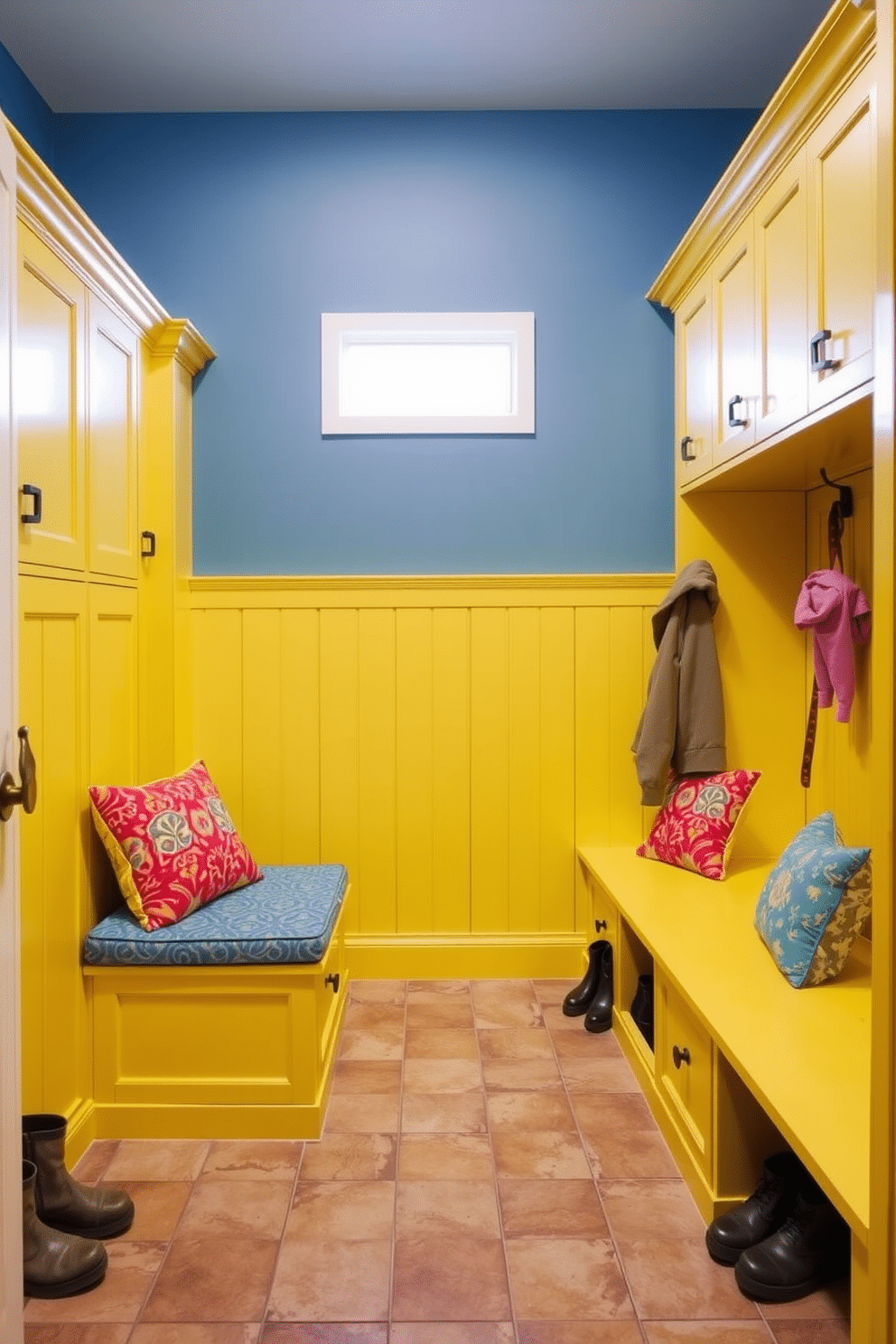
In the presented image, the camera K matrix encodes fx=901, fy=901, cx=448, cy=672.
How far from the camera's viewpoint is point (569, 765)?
10.2 feet

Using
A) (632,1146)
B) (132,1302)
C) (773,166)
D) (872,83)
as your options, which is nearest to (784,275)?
(773,166)

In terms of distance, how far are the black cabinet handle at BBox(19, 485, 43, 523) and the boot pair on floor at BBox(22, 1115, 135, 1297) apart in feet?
3.78

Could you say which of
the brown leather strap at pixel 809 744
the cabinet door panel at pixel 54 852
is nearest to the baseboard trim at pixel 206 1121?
the cabinet door panel at pixel 54 852

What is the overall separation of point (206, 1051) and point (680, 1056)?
1.11 meters

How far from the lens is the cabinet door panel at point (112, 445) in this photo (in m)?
2.29

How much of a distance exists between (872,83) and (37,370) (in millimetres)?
1740

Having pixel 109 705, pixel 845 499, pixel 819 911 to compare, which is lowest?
pixel 819 911

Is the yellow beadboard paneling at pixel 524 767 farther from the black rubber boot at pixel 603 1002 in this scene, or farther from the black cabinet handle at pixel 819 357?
the black cabinet handle at pixel 819 357

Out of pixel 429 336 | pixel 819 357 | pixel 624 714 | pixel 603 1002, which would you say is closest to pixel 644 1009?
pixel 603 1002

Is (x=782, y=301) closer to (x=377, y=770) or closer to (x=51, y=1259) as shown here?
(x=377, y=770)

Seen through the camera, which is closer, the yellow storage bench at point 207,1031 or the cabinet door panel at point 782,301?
the cabinet door panel at point 782,301

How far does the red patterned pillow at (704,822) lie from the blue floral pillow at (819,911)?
2.19ft

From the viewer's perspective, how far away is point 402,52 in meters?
2.82

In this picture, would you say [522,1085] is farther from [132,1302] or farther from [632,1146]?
[132,1302]
